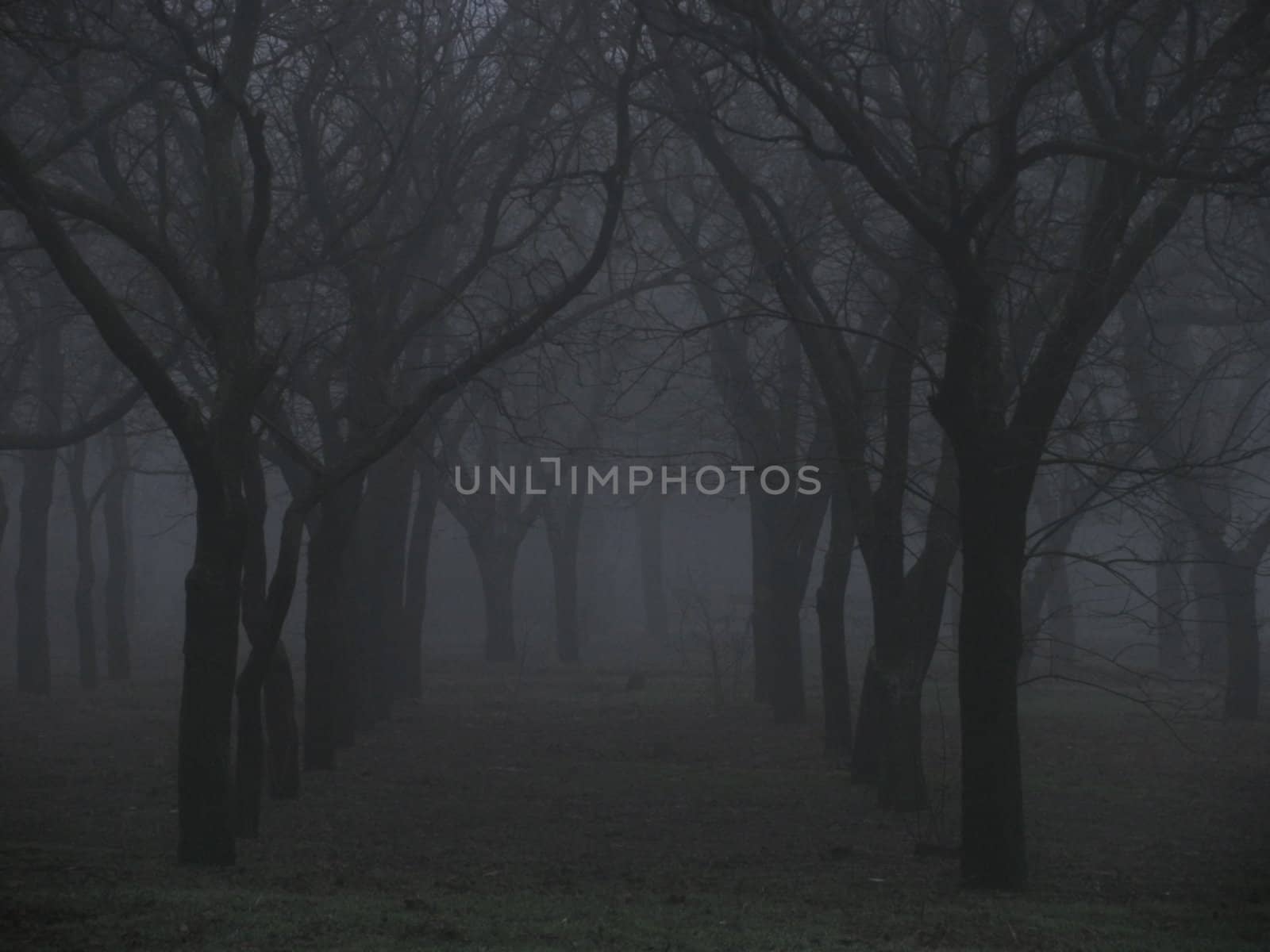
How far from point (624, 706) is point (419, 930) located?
16.8 m

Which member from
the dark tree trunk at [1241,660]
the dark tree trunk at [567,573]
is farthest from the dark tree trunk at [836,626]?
the dark tree trunk at [567,573]

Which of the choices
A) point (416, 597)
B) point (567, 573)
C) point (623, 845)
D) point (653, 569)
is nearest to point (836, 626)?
point (623, 845)

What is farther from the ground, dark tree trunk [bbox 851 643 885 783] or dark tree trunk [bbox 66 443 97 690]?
dark tree trunk [bbox 66 443 97 690]

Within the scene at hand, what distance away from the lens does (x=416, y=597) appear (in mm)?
25906

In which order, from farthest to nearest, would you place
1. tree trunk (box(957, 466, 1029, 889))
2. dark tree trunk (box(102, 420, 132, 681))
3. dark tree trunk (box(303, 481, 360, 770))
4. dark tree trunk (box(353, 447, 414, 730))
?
dark tree trunk (box(102, 420, 132, 681)) < dark tree trunk (box(353, 447, 414, 730)) < dark tree trunk (box(303, 481, 360, 770)) < tree trunk (box(957, 466, 1029, 889))

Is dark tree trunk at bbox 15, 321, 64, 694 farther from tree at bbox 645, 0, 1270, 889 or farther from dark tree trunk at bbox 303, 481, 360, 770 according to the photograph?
tree at bbox 645, 0, 1270, 889

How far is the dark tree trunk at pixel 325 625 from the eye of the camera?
15.4 metres

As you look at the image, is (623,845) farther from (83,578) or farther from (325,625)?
(83,578)

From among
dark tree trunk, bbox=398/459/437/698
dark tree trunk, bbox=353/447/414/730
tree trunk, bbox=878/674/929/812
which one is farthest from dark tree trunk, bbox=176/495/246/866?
dark tree trunk, bbox=398/459/437/698

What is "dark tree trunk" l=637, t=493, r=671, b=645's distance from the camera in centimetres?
4525

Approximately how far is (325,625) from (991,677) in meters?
8.13

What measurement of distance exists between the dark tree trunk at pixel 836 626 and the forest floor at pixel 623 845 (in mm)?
422

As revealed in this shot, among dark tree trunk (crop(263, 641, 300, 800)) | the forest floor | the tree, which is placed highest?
the tree

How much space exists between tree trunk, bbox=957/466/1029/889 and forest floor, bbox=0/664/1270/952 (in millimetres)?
335
